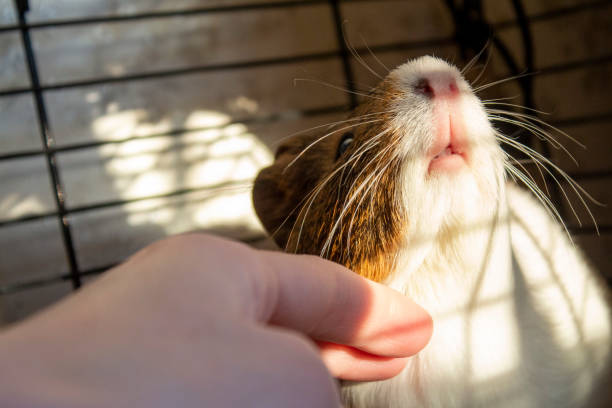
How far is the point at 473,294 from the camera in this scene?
83 cm

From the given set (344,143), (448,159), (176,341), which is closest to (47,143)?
(344,143)

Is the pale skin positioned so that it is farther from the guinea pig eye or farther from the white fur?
the guinea pig eye

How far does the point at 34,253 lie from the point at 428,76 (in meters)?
1.38

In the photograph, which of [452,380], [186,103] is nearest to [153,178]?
[186,103]

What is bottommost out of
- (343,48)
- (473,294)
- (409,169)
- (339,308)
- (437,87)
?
(473,294)

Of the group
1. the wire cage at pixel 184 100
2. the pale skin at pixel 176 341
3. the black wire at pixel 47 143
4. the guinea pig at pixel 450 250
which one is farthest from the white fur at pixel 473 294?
the black wire at pixel 47 143

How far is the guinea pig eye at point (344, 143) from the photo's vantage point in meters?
0.98

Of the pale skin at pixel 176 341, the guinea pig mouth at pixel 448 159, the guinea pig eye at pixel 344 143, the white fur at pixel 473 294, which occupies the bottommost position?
the white fur at pixel 473 294

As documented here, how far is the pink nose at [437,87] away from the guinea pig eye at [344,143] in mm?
202

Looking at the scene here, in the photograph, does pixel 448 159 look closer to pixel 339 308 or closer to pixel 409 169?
pixel 409 169

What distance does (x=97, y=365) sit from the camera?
335mm

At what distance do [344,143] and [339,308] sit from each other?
0.48m

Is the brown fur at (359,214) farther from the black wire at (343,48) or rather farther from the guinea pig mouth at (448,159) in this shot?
the black wire at (343,48)

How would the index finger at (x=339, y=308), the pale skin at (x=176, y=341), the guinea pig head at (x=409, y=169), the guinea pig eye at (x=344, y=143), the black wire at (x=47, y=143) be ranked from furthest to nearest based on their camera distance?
1. the black wire at (x=47, y=143)
2. the guinea pig eye at (x=344, y=143)
3. the guinea pig head at (x=409, y=169)
4. the index finger at (x=339, y=308)
5. the pale skin at (x=176, y=341)
